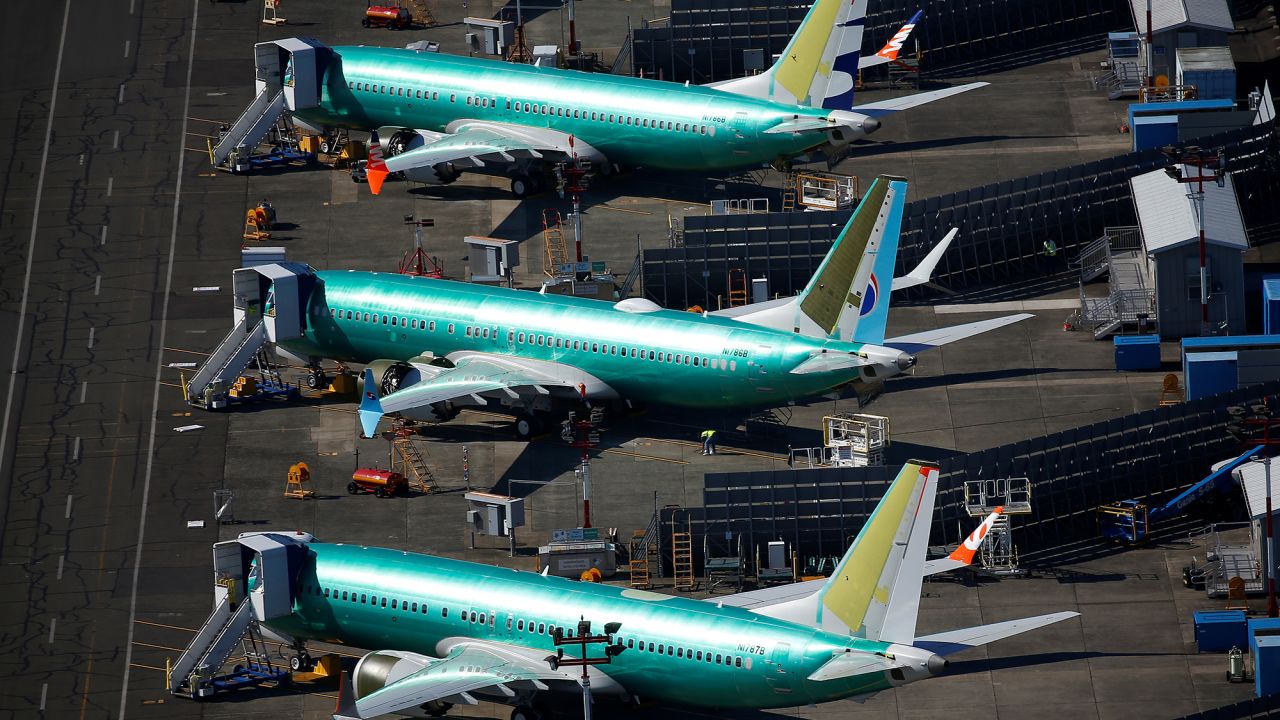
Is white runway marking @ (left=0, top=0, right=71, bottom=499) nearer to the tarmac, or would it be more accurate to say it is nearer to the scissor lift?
the tarmac

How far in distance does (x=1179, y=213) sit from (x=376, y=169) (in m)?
38.6

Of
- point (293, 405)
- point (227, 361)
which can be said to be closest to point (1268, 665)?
point (293, 405)

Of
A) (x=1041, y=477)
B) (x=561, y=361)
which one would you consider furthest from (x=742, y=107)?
(x=1041, y=477)

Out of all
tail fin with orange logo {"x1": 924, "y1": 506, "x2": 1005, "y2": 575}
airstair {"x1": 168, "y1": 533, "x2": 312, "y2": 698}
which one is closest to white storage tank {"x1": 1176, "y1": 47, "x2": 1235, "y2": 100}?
tail fin with orange logo {"x1": 924, "y1": 506, "x2": 1005, "y2": 575}

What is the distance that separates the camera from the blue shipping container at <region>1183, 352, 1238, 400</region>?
122688mm

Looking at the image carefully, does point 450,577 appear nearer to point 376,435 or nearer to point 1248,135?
point 376,435

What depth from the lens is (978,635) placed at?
3561 inches

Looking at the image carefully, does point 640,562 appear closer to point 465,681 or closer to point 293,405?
point 465,681

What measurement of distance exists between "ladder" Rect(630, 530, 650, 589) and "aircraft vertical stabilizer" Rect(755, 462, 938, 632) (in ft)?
57.9

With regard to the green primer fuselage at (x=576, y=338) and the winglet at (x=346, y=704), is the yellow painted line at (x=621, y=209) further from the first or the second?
the winglet at (x=346, y=704)

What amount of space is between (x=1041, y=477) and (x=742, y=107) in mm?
30762

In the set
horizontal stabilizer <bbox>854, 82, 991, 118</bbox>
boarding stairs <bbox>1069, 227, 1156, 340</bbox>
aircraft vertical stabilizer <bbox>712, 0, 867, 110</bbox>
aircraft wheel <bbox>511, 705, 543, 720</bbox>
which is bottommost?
aircraft wheel <bbox>511, 705, 543, 720</bbox>

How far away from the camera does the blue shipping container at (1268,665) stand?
102 metres

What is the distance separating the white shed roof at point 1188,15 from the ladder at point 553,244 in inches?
1370
